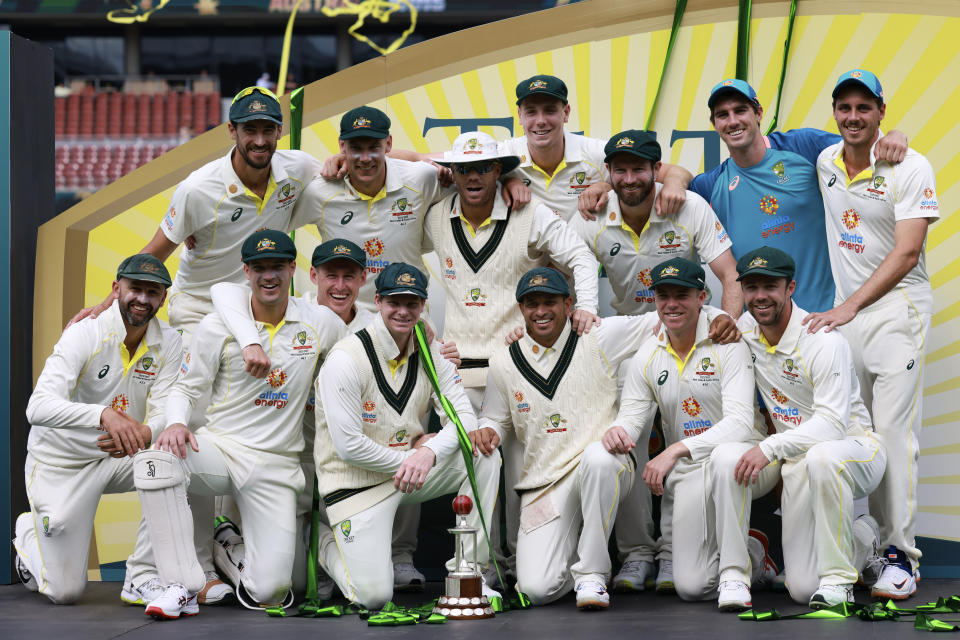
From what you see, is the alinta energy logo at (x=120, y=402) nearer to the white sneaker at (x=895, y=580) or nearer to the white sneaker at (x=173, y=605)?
the white sneaker at (x=173, y=605)

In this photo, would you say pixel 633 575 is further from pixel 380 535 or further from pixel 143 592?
pixel 143 592

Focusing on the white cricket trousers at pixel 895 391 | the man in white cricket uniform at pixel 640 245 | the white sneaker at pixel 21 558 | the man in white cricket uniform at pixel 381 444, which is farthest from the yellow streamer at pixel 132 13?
the white cricket trousers at pixel 895 391

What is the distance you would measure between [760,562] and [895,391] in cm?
99

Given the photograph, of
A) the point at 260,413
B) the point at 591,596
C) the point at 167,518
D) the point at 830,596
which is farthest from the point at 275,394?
the point at 830,596

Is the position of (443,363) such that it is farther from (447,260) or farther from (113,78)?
(113,78)

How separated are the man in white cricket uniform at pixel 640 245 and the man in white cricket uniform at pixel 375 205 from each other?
31.7 inches

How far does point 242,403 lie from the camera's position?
5.16 meters

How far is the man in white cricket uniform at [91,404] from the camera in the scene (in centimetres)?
507

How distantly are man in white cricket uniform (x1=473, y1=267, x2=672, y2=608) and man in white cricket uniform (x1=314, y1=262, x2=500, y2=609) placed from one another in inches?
7.7

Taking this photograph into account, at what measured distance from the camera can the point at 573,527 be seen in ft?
16.5

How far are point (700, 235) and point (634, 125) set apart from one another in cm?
112

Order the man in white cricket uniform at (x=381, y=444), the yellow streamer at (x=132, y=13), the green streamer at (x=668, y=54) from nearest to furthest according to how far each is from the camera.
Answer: the man in white cricket uniform at (x=381, y=444), the green streamer at (x=668, y=54), the yellow streamer at (x=132, y=13)

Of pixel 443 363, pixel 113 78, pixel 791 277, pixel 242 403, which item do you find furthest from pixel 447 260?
pixel 113 78

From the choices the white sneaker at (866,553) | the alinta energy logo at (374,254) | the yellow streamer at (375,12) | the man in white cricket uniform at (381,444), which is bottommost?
the white sneaker at (866,553)
